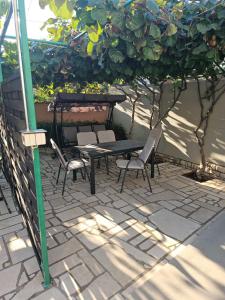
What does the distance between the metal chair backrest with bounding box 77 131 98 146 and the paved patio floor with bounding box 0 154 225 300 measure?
1262 millimetres

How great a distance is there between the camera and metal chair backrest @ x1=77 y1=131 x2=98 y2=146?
5.47 m

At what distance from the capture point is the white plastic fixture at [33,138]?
1.55 metres

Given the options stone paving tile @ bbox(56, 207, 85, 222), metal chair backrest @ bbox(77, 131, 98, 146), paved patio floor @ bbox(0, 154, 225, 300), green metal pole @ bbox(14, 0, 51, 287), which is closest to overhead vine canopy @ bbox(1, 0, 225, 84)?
green metal pole @ bbox(14, 0, 51, 287)

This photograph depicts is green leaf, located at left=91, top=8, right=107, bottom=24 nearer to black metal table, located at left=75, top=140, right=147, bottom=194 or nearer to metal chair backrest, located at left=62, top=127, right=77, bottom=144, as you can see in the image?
black metal table, located at left=75, top=140, right=147, bottom=194

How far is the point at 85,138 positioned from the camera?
18.2 ft

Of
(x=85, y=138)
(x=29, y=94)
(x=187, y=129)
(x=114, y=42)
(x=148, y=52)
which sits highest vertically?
(x=114, y=42)

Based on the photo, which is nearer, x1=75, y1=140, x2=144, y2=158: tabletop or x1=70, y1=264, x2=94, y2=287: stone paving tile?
x1=70, y1=264, x2=94, y2=287: stone paving tile

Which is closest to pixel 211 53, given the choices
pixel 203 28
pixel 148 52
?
pixel 203 28

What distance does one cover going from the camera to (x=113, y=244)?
2.61 metres

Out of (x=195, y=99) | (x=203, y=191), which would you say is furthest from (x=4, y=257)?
(x=195, y=99)

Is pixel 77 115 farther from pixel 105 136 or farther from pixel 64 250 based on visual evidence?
pixel 64 250

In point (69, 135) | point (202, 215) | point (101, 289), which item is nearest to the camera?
point (101, 289)

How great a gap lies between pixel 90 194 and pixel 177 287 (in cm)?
230

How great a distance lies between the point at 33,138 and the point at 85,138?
3.99m
